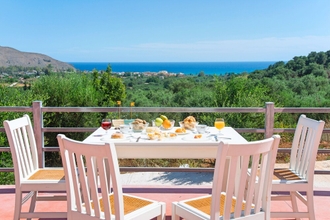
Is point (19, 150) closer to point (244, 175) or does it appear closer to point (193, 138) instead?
point (193, 138)

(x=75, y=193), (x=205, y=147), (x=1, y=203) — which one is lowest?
(x=1, y=203)

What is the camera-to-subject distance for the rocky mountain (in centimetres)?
906

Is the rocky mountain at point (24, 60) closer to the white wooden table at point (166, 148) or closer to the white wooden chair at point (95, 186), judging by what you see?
the white wooden table at point (166, 148)

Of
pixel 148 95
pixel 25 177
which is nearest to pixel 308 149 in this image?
pixel 25 177

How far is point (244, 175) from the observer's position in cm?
179

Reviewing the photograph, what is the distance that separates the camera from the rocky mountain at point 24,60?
906cm

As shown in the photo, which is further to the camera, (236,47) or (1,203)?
(236,47)

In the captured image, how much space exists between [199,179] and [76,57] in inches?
821

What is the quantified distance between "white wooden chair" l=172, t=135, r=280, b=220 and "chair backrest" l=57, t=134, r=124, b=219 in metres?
0.47

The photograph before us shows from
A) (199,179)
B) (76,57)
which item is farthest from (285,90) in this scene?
(76,57)

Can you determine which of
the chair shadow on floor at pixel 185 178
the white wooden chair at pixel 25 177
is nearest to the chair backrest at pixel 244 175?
the white wooden chair at pixel 25 177

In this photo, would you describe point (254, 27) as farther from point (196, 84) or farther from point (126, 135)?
point (126, 135)

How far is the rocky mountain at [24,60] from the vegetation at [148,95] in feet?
0.88

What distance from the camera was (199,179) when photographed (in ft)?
33.0
